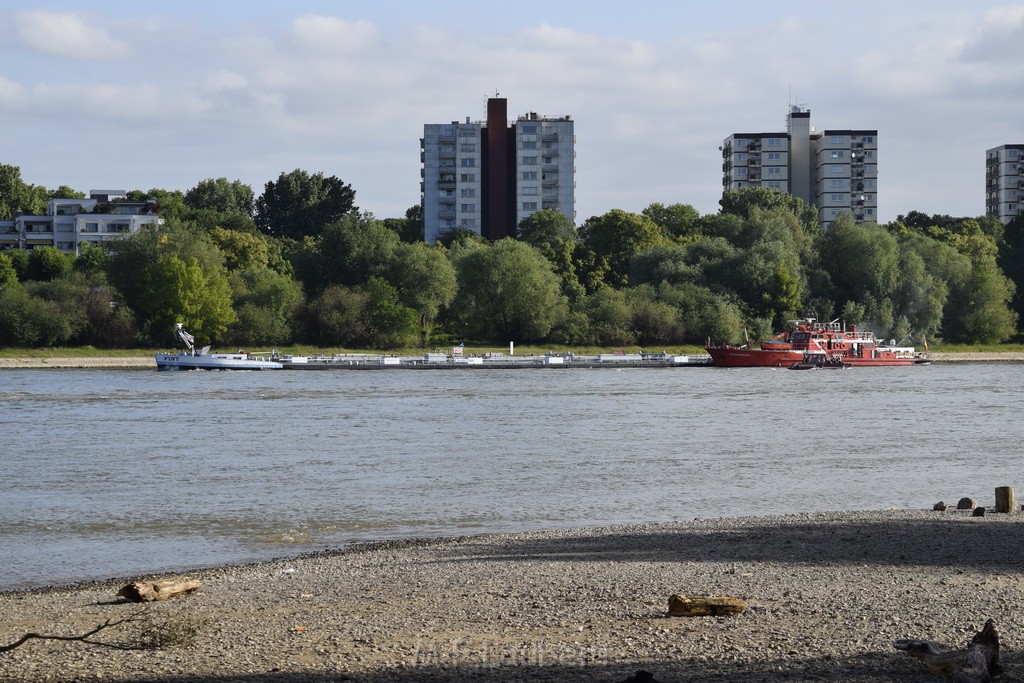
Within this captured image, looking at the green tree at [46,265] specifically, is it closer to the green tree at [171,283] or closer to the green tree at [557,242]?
the green tree at [171,283]

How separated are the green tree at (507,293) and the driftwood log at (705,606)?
9831cm

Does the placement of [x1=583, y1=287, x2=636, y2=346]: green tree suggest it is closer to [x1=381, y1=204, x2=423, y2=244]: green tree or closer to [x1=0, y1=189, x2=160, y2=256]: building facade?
[x1=381, y1=204, x2=423, y2=244]: green tree

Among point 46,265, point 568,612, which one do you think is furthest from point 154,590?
point 46,265

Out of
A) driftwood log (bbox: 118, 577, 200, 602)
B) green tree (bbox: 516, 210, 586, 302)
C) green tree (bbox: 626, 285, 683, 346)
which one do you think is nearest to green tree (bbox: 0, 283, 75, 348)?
green tree (bbox: 516, 210, 586, 302)

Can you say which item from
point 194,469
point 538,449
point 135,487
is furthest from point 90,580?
point 538,449

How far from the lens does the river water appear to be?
2347 cm

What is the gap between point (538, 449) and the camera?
4034 cm

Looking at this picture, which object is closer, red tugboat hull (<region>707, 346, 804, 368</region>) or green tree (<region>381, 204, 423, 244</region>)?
red tugboat hull (<region>707, 346, 804, 368</region>)

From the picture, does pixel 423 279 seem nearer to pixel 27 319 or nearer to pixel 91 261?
pixel 91 261

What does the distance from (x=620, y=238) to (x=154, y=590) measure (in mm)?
119759

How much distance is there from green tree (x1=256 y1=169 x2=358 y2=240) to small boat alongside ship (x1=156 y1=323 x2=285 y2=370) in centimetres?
5912

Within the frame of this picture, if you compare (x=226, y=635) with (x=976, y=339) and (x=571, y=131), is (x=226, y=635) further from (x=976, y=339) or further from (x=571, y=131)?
(x=571, y=131)

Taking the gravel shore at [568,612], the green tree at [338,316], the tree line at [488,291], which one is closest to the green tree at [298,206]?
the tree line at [488,291]

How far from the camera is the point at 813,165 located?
18325 cm
